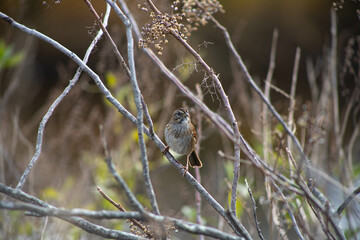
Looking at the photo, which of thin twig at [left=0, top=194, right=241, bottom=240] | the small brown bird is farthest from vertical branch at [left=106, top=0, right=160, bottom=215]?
the small brown bird

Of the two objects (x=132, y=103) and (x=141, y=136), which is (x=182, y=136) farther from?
(x=141, y=136)

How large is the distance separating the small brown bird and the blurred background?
0.34 feet

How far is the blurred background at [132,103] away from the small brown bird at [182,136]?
0.34 ft

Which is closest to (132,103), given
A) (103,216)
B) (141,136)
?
(141,136)

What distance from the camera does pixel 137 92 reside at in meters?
1.54

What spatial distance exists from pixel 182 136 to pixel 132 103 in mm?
622

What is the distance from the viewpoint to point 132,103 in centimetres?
403

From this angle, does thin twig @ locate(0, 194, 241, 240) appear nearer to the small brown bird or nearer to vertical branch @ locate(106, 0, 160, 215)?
vertical branch @ locate(106, 0, 160, 215)

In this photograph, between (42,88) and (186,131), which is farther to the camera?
(42,88)

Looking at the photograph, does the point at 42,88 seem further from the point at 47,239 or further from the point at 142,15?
the point at 47,239

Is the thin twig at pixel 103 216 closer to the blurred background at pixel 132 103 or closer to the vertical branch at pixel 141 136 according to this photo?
the vertical branch at pixel 141 136

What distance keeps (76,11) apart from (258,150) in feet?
15.7

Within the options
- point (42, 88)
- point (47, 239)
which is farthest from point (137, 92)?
point (42, 88)

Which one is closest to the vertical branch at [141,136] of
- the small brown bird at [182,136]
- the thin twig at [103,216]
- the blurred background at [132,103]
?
the thin twig at [103,216]
